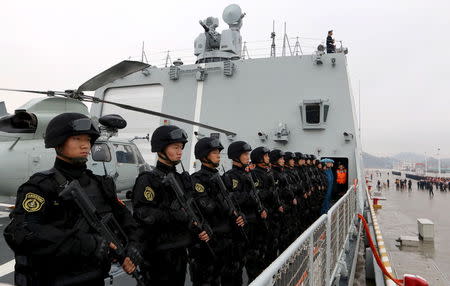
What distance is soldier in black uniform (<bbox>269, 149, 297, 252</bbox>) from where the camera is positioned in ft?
17.6

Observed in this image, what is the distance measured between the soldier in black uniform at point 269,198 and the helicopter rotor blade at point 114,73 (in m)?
2.12

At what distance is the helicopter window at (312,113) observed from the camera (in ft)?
38.5

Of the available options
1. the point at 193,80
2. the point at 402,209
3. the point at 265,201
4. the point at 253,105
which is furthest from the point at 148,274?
the point at 402,209

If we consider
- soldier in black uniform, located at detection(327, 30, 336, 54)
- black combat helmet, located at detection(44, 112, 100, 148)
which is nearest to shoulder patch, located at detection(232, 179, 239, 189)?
black combat helmet, located at detection(44, 112, 100, 148)

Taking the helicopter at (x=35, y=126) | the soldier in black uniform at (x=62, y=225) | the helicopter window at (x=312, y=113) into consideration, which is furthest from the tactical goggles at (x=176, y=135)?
the helicopter window at (x=312, y=113)

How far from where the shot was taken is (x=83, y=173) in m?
2.08

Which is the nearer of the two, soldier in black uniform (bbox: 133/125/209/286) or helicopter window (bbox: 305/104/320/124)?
soldier in black uniform (bbox: 133/125/209/286)

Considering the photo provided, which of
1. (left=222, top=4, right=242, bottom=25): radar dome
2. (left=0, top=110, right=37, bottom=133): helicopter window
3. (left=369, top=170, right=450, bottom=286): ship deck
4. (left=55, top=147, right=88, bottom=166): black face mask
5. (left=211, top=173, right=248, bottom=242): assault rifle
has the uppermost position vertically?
(left=222, top=4, right=242, bottom=25): radar dome

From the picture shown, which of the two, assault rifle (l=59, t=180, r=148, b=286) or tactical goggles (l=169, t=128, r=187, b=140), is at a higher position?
tactical goggles (l=169, t=128, r=187, b=140)

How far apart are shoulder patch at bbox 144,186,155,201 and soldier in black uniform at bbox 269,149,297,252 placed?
295 cm

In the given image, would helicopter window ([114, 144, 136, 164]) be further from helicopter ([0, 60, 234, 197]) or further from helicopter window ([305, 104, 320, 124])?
helicopter window ([305, 104, 320, 124])

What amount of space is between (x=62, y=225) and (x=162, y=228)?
0.99 meters

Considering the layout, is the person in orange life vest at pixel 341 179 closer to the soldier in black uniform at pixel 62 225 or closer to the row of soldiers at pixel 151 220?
the row of soldiers at pixel 151 220

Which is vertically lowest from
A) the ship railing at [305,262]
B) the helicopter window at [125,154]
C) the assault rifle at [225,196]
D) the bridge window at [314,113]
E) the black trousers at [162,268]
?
the black trousers at [162,268]
